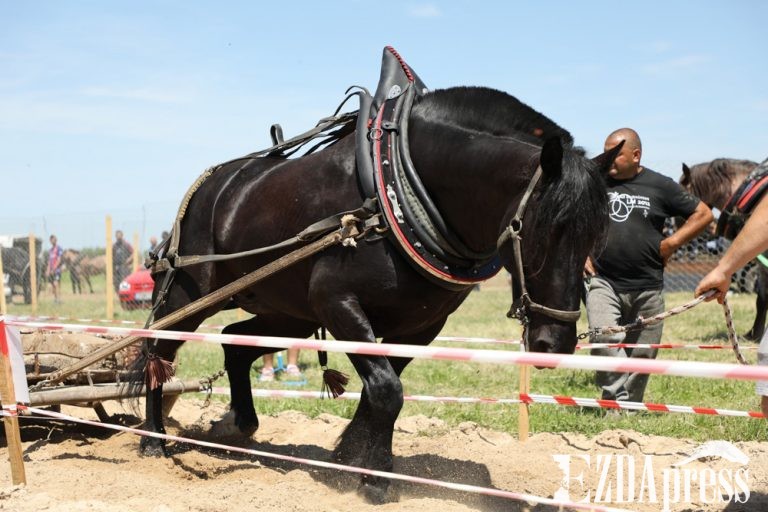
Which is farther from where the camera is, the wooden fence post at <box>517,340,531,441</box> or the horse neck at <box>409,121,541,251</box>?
the wooden fence post at <box>517,340,531,441</box>

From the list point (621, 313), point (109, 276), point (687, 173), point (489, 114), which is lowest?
point (621, 313)

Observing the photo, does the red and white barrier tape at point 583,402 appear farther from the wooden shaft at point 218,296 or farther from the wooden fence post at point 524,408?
the wooden shaft at point 218,296

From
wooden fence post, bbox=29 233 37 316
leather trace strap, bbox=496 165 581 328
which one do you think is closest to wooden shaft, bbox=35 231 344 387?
leather trace strap, bbox=496 165 581 328

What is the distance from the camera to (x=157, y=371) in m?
4.81

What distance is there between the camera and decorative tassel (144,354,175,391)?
479 cm

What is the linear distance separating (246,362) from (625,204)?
3075mm

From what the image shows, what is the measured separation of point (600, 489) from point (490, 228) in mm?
1462

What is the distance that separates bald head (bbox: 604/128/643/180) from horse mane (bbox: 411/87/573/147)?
257cm

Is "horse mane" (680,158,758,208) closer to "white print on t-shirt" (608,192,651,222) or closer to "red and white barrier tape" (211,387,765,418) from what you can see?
"white print on t-shirt" (608,192,651,222)

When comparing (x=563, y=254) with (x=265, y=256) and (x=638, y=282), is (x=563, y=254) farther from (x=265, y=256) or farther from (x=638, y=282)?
(x=638, y=282)

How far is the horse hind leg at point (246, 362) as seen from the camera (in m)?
5.25

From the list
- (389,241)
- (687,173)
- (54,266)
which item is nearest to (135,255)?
(54,266)

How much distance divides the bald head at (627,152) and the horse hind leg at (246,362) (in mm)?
2662

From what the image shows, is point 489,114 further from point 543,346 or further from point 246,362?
point 246,362
